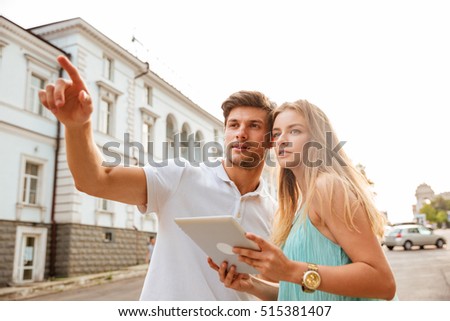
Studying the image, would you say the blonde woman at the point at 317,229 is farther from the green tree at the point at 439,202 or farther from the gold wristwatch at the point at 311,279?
the green tree at the point at 439,202

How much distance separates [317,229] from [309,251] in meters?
0.07

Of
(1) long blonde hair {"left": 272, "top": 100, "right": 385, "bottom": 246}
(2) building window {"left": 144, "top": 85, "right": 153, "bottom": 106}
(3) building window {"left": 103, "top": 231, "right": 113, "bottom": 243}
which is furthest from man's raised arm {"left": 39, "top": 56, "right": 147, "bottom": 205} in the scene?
(2) building window {"left": 144, "top": 85, "right": 153, "bottom": 106}

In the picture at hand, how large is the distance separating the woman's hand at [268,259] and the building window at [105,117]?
8808 mm

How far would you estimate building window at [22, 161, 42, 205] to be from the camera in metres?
7.62

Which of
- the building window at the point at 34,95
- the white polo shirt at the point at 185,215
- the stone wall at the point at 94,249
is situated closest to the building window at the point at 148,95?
the building window at the point at 34,95

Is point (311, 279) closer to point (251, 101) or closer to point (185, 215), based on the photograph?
point (185, 215)

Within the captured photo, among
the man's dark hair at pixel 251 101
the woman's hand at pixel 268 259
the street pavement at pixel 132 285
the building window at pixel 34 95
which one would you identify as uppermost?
the building window at pixel 34 95

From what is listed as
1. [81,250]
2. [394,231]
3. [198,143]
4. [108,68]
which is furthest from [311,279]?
[198,143]

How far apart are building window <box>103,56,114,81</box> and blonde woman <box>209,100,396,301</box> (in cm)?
889

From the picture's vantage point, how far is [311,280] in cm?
98

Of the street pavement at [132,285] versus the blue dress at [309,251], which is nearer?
the blue dress at [309,251]

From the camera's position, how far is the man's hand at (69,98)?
997mm

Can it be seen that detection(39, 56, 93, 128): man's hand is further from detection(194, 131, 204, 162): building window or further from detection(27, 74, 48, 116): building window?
detection(194, 131, 204, 162): building window

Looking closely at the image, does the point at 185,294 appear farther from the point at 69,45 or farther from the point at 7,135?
the point at 69,45
